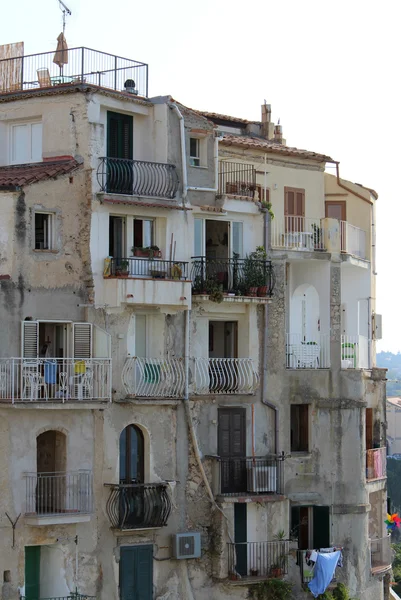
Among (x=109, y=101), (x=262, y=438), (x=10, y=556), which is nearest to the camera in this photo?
(x=10, y=556)

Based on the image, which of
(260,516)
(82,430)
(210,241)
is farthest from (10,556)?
(210,241)

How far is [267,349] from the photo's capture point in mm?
49312

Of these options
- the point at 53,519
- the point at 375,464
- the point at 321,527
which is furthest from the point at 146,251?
the point at 375,464

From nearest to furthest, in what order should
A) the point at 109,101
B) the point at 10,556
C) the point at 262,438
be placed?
the point at 10,556 < the point at 109,101 < the point at 262,438

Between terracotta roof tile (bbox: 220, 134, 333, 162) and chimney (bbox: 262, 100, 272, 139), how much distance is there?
107 centimetres

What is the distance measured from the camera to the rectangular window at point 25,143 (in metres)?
46.6

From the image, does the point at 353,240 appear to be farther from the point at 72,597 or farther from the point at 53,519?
the point at 72,597

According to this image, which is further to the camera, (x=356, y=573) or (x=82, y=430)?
(x=356, y=573)

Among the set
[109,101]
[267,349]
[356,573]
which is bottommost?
[356,573]

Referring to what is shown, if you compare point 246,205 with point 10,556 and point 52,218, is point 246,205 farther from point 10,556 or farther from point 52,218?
point 10,556

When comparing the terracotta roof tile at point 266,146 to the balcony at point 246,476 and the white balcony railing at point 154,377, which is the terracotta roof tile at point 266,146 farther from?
the balcony at point 246,476

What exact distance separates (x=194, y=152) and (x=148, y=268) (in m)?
4.70

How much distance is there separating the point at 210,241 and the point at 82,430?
890cm

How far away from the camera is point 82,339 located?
44906 millimetres
